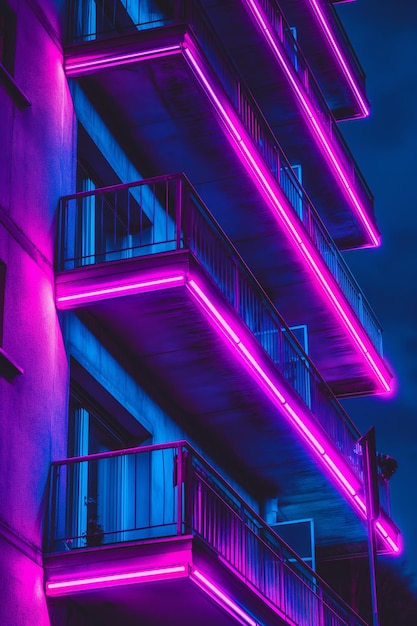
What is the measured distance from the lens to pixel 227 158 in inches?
971

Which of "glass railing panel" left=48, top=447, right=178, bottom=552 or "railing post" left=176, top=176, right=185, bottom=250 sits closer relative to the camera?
"glass railing panel" left=48, top=447, right=178, bottom=552

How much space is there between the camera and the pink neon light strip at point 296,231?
928 inches

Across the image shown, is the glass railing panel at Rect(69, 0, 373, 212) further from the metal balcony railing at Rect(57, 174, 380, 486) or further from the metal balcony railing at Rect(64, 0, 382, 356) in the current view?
the metal balcony railing at Rect(57, 174, 380, 486)

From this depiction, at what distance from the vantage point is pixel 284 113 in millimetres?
30641

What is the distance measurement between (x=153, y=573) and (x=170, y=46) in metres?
8.34

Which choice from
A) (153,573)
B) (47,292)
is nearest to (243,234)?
(47,292)

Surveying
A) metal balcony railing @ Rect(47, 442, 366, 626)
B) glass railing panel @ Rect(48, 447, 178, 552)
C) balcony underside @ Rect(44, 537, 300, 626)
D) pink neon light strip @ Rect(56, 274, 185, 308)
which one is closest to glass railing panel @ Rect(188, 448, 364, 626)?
metal balcony railing @ Rect(47, 442, 366, 626)

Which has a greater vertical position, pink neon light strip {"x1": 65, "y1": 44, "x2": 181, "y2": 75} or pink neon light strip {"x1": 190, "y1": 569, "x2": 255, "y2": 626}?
pink neon light strip {"x1": 65, "y1": 44, "x2": 181, "y2": 75}

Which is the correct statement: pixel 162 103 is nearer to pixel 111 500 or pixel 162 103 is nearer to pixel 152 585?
pixel 111 500

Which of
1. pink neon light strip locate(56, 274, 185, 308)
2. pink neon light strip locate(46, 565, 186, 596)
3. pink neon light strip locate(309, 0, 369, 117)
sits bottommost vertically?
pink neon light strip locate(46, 565, 186, 596)

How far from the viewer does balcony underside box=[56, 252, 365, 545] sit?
65.8 ft

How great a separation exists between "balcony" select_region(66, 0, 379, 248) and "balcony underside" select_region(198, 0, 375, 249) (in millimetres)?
20

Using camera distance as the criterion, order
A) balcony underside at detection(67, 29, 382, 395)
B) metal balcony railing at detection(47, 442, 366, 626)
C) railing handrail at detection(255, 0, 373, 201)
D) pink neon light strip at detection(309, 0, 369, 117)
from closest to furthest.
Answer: metal balcony railing at detection(47, 442, 366, 626) → balcony underside at detection(67, 29, 382, 395) → railing handrail at detection(255, 0, 373, 201) → pink neon light strip at detection(309, 0, 369, 117)

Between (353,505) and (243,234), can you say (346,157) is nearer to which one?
(243,234)
